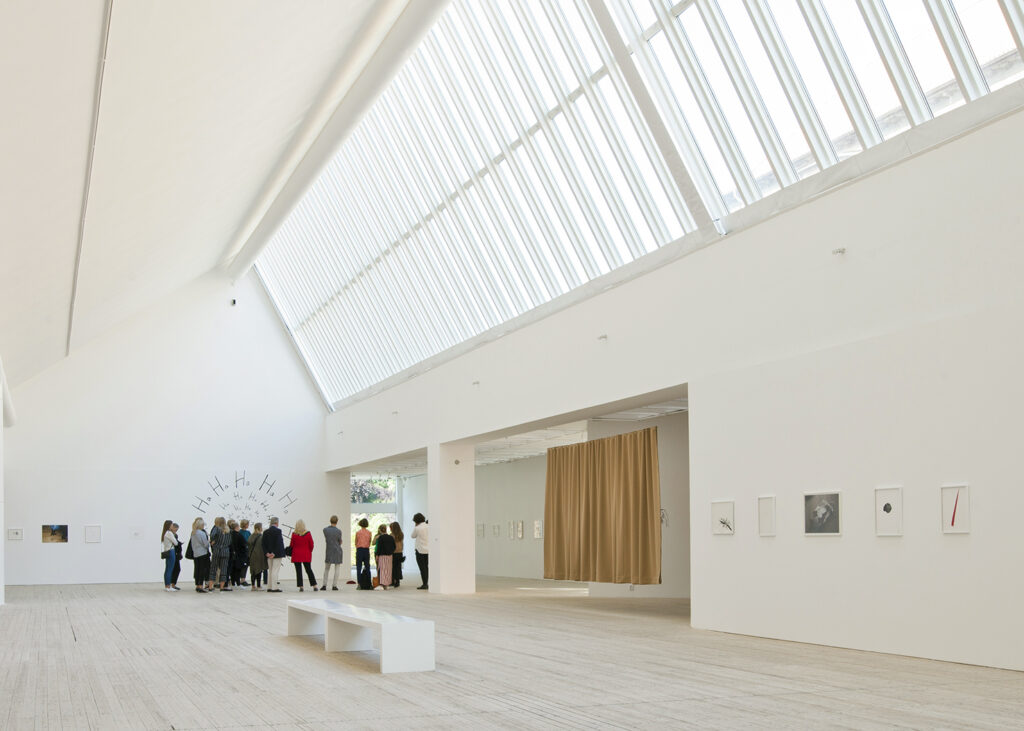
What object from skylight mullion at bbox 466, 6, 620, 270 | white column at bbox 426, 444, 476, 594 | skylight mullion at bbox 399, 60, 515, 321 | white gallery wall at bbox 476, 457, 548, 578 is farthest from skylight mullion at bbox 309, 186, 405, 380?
skylight mullion at bbox 466, 6, 620, 270

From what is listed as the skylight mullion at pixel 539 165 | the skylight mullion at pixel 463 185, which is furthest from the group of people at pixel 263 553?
the skylight mullion at pixel 539 165

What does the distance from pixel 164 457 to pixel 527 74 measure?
15161mm

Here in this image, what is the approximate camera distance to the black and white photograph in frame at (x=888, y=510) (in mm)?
8555

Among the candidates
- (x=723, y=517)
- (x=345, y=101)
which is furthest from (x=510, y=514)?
(x=723, y=517)

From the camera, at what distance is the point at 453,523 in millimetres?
18703

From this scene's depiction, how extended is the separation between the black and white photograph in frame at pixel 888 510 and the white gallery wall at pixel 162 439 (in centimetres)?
1852

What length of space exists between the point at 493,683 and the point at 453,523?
37.9 ft

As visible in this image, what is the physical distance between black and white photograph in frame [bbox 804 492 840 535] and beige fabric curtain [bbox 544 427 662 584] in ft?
14.0

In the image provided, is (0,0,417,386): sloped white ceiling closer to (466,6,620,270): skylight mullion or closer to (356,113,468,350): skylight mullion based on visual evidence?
(466,6,620,270): skylight mullion

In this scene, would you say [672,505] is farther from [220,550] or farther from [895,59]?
[895,59]

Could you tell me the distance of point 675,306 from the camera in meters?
12.0

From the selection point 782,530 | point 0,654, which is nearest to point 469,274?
point 782,530

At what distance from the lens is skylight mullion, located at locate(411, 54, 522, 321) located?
50.4 ft

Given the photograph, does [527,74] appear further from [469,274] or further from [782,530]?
[782,530]
